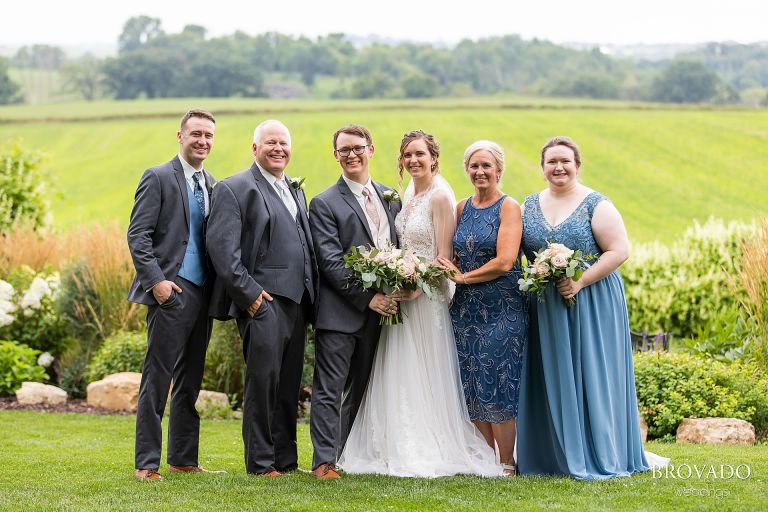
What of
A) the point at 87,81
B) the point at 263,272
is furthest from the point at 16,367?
the point at 87,81

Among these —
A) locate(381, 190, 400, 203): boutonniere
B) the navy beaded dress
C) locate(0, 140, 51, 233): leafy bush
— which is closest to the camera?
the navy beaded dress

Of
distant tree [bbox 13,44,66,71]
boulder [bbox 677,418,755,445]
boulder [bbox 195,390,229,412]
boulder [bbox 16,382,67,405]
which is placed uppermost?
distant tree [bbox 13,44,66,71]

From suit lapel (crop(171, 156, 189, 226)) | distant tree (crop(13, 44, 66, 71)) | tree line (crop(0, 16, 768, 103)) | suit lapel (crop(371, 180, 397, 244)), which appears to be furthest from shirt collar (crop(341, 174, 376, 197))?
distant tree (crop(13, 44, 66, 71))

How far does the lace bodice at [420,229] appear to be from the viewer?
643 centimetres

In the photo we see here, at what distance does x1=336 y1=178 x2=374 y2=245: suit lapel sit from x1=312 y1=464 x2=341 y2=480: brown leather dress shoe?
1.57 m

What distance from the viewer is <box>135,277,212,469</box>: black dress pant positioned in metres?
6.14

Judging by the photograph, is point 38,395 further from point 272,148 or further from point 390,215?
point 390,215

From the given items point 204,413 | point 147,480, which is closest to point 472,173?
point 147,480

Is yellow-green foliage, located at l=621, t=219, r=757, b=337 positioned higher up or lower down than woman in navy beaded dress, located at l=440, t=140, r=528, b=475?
lower down

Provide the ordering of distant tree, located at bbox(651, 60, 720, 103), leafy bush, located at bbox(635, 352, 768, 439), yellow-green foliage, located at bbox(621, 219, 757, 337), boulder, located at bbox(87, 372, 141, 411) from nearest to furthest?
leafy bush, located at bbox(635, 352, 768, 439) → boulder, located at bbox(87, 372, 141, 411) → yellow-green foliage, located at bbox(621, 219, 757, 337) → distant tree, located at bbox(651, 60, 720, 103)

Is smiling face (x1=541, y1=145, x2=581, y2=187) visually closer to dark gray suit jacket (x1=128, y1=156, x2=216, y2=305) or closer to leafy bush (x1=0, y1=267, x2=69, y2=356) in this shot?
dark gray suit jacket (x1=128, y1=156, x2=216, y2=305)

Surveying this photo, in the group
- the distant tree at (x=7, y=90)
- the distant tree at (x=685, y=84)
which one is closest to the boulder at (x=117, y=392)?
the distant tree at (x=685, y=84)

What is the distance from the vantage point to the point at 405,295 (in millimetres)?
6328

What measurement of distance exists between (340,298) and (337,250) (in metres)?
0.33
